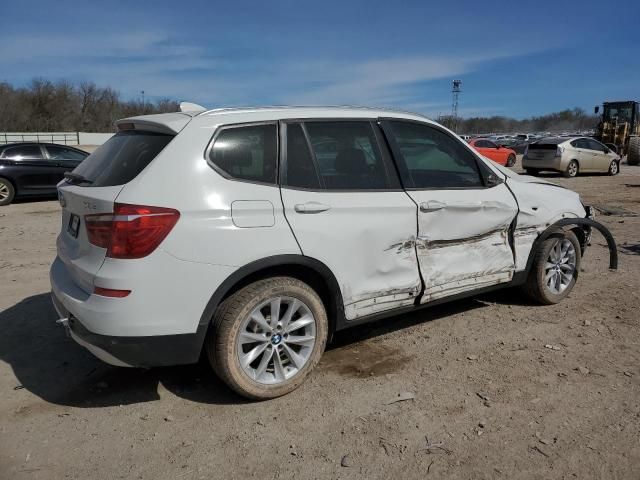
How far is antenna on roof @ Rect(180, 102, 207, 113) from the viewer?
338cm

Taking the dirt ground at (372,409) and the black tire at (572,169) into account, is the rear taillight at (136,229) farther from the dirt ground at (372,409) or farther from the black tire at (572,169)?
the black tire at (572,169)

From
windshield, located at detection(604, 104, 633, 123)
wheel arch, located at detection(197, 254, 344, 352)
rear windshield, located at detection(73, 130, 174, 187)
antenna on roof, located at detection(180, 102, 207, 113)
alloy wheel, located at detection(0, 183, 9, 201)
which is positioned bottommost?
alloy wheel, located at detection(0, 183, 9, 201)

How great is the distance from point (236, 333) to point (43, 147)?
1188cm

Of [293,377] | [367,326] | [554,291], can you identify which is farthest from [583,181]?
[293,377]

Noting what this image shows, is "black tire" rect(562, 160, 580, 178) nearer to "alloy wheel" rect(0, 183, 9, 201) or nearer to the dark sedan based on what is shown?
the dark sedan

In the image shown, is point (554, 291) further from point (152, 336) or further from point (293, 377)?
point (152, 336)

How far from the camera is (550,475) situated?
2.54 m

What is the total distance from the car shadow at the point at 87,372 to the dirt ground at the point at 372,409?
0.05 ft

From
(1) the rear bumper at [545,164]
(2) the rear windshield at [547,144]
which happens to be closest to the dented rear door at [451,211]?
(1) the rear bumper at [545,164]

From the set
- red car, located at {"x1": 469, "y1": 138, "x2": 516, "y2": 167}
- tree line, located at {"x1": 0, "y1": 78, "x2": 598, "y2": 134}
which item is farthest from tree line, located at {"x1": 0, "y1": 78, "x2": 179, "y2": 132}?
red car, located at {"x1": 469, "y1": 138, "x2": 516, "y2": 167}

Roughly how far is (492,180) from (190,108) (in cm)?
245

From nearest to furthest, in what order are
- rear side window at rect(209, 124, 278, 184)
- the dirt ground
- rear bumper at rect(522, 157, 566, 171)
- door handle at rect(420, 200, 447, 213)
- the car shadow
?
the dirt ground
rear side window at rect(209, 124, 278, 184)
the car shadow
door handle at rect(420, 200, 447, 213)
rear bumper at rect(522, 157, 566, 171)

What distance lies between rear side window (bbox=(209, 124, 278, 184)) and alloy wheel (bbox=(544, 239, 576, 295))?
2.89 meters

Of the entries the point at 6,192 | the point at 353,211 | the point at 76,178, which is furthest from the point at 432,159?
the point at 6,192
